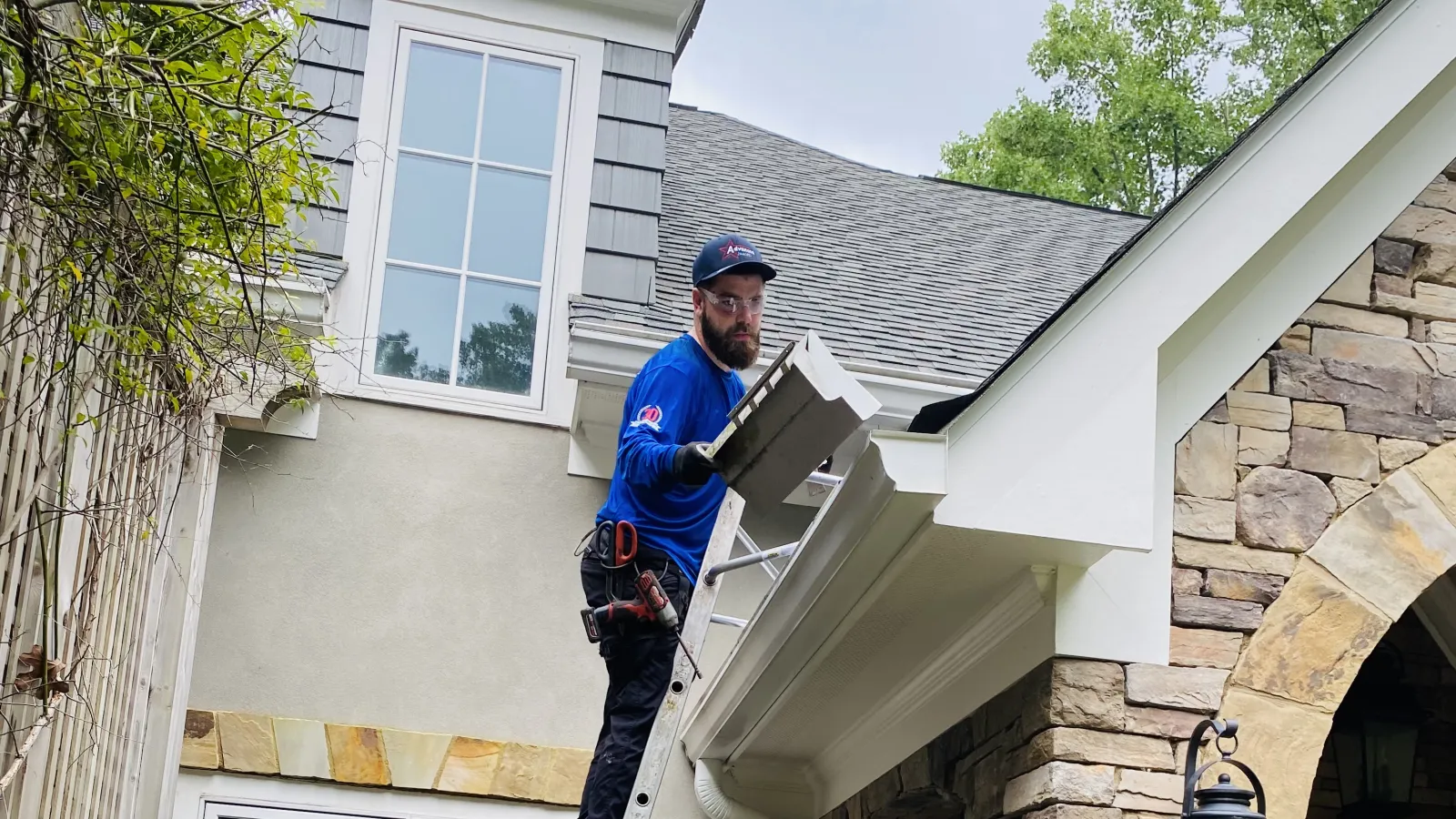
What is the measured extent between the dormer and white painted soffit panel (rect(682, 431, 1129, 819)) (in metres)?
2.04

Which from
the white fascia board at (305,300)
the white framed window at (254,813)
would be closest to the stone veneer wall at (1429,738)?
the white framed window at (254,813)

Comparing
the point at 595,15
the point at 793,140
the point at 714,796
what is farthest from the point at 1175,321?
the point at 793,140

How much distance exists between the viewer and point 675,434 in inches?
165

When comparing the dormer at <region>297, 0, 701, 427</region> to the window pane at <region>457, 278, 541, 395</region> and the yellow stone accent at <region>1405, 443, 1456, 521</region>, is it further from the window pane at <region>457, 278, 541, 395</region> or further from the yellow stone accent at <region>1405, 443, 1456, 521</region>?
the yellow stone accent at <region>1405, 443, 1456, 521</region>

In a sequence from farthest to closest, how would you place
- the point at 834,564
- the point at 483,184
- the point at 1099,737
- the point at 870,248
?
the point at 870,248 → the point at 483,184 → the point at 834,564 → the point at 1099,737

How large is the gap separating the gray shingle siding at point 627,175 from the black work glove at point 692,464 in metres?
3.35

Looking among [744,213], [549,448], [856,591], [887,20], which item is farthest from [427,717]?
[887,20]

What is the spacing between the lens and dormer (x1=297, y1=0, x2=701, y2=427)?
7.02 metres

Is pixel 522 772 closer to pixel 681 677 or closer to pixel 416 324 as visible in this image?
pixel 416 324

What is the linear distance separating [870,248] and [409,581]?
11.3 ft

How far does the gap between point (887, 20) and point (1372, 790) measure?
50.8 m

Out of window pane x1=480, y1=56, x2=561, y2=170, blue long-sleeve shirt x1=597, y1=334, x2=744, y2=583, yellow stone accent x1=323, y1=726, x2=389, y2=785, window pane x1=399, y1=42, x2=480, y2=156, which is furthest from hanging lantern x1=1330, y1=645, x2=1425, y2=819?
window pane x1=399, y1=42, x2=480, y2=156

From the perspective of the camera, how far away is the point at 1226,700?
12.7 feet

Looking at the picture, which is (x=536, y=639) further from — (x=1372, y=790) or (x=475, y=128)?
(x=1372, y=790)
